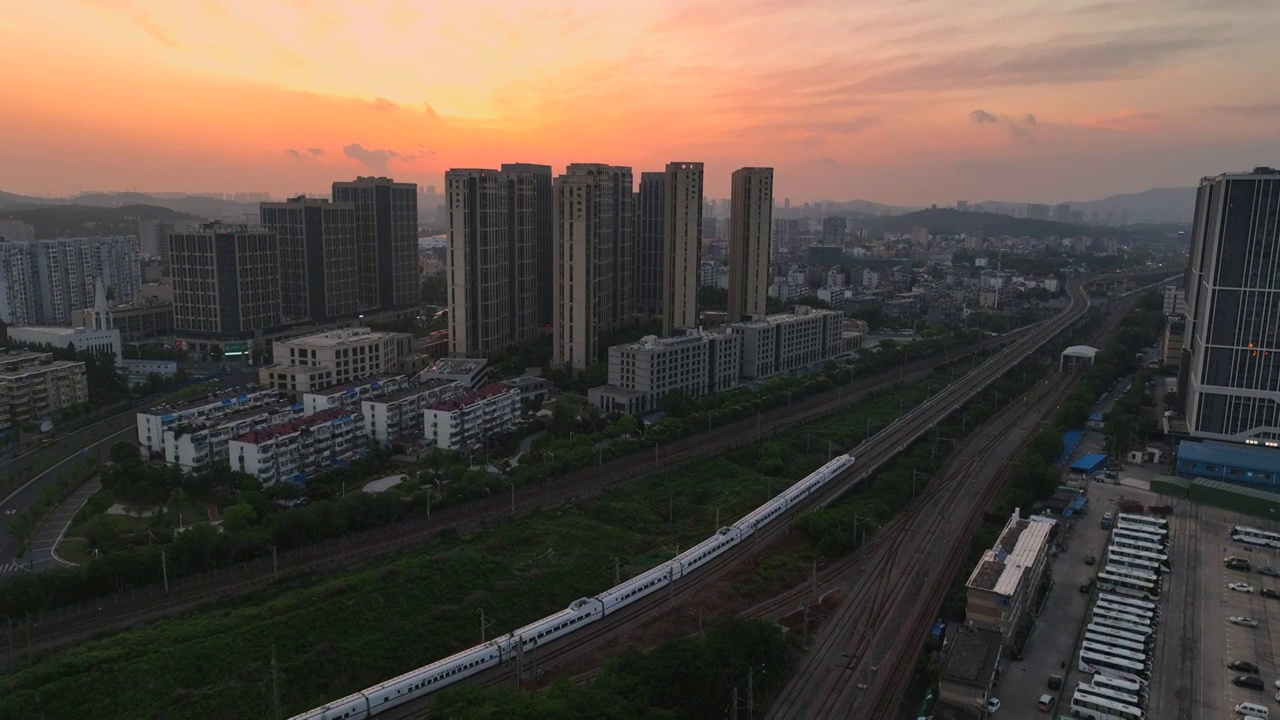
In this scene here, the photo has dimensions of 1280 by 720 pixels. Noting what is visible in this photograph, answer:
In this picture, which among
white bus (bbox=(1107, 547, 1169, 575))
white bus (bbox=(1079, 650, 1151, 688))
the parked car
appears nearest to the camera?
the parked car

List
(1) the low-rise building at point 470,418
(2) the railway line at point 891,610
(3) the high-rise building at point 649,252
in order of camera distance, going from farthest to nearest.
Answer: (3) the high-rise building at point 649,252 < (1) the low-rise building at point 470,418 < (2) the railway line at point 891,610

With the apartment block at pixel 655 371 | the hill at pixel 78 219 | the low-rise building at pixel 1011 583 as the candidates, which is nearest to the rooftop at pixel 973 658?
the low-rise building at pixel 1011 583

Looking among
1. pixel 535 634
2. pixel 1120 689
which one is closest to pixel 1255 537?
pixel 1120 689

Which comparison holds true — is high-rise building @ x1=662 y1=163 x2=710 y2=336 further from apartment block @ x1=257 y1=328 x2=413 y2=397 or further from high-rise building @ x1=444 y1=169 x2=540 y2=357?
apartment block @ x1=257 y1=328 x2=413 y2=397

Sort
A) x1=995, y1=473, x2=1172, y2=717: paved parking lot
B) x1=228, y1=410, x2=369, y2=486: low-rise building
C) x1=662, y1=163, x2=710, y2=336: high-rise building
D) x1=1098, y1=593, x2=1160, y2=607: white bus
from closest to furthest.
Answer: x1=995, y1=473, x2=1172, y2=717: paved parking lot
x1=1098, y1=593, x2=1160, y2=607: white bus
x1=228, y1=410, x2=369, y2=486: low-rise building
x1=662, y1=163, x2=710, y2=336: high-rise building

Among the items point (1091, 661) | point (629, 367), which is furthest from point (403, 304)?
point (1091, 661)

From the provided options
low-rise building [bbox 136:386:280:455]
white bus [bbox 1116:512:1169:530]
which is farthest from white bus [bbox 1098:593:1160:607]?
low-rise building [bbox 136:386:280:455]

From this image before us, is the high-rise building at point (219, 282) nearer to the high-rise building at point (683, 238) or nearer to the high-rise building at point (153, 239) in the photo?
the high-rise building at point (683, 238)
